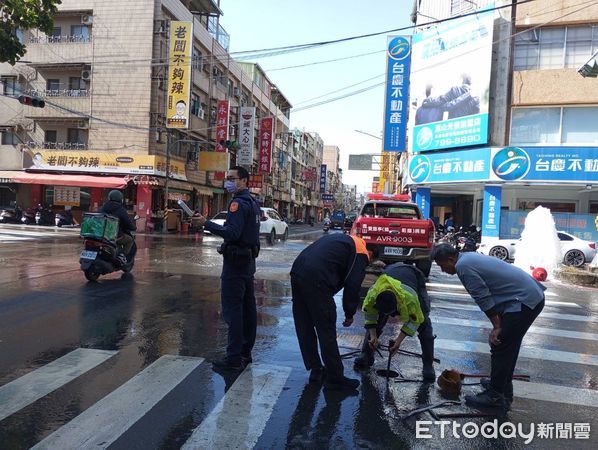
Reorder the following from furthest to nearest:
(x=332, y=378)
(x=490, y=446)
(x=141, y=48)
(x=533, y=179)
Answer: (x=141, y=48), (x=533, y=179), (x=332, y=378), (x=490, y=446)

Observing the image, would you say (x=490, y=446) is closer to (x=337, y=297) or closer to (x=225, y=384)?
(x=225, y=384)

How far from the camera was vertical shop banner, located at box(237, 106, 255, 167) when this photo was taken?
38531mm

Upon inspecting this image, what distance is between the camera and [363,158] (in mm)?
54594

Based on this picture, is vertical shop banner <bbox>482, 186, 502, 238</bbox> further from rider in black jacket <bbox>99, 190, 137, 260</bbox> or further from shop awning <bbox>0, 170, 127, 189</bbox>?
shop awning <bbox>0, 170, 127, 189</bbox>

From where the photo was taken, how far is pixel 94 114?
2967 centimetres

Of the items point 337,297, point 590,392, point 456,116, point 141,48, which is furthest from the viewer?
point 141,48

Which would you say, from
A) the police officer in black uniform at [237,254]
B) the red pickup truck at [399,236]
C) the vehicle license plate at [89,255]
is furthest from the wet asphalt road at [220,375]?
the red pickup truck at [399,236]

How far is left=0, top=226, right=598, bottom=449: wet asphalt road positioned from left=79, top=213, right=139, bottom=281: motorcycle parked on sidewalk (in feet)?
1.05

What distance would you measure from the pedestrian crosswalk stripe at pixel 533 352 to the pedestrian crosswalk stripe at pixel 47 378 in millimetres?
3919

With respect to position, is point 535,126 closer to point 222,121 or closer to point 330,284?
point 330,284

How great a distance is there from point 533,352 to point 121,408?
4784 mm

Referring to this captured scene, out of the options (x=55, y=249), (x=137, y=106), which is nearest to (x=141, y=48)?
(x=137, y=106)

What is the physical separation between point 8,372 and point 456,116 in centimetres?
2218

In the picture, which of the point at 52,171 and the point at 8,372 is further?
the point at 52,171
